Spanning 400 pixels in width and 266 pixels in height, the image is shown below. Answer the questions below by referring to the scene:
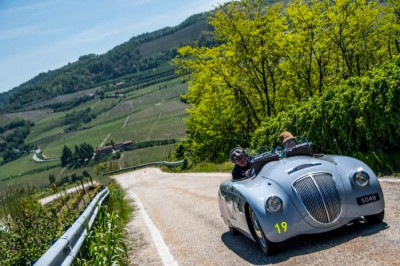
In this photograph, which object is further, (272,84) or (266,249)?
(272,84)

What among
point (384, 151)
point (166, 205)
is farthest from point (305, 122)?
point (166, 205)

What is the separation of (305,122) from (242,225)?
8.63 metres

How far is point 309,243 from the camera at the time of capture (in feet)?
→ 23.7

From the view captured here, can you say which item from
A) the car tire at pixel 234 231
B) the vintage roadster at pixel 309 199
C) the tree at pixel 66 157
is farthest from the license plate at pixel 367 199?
the tree at pixel 66 157

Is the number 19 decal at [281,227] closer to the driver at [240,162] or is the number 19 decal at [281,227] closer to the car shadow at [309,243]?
the car shadow at [309,243]

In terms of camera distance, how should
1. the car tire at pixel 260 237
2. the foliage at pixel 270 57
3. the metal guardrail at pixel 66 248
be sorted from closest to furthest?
the metal guardrail at pixel 66 248 < the car tire at pixel 260 237 < the foliage at pixel 270 57

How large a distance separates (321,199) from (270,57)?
28.1 meters

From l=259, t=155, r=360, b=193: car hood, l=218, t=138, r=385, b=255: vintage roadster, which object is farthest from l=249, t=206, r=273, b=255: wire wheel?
l=259, t=155, r=360, b=193: car hood

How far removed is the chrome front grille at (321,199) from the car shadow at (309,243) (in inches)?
15.5

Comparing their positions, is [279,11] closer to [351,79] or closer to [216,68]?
[216,68]

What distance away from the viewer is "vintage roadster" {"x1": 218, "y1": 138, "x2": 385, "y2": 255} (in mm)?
6812

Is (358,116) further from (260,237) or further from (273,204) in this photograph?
(273,204)

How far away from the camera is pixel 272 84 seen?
1467 inches

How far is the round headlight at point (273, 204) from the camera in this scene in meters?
6.88
